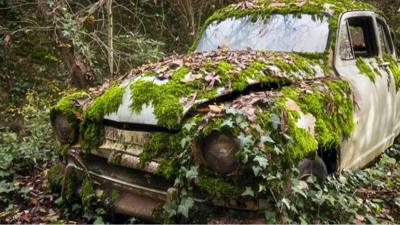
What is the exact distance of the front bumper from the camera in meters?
2.98

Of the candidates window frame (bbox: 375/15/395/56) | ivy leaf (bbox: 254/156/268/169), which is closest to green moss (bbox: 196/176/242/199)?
ivy leaf (bbox: 254/156/268/169)

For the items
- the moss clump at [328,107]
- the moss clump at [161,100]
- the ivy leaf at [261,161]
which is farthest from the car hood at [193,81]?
the ivy leaf at [261,161]

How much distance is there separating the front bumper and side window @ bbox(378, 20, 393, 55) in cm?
382

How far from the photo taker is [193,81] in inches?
140

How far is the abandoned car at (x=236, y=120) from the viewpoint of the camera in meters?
2.93

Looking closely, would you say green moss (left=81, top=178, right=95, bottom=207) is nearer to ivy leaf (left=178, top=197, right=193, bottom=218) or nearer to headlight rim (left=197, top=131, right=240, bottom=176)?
ivy leaf (left=178, top=197, right=193, bottom=218)

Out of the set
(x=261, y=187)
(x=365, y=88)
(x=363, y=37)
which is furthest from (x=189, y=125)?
(x=363, y=37)

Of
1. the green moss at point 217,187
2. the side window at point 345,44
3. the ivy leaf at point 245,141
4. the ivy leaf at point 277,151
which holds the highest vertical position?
the side window at point 345,44

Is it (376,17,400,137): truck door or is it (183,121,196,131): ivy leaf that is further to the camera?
(376,17,400,137): truck door

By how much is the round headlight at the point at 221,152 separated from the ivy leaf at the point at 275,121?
13.1 inches

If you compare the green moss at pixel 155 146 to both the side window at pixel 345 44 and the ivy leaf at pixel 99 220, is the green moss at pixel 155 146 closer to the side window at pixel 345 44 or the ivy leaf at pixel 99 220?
the ivy leaf at pixel 99 220

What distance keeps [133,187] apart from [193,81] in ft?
3.21

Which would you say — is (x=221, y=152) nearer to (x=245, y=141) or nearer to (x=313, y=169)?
→ (x=245, y=141)

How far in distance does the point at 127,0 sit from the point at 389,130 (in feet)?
23.2
